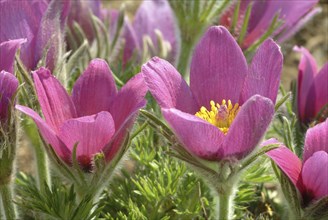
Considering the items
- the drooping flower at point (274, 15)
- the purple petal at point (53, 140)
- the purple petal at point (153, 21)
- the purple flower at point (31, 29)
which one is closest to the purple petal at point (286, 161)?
the purple petal at point (53, 140)

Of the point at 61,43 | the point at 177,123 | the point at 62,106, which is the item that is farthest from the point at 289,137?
the point at 61,43

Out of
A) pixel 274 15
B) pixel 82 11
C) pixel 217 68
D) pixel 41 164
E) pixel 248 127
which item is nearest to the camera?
pixel 248 127

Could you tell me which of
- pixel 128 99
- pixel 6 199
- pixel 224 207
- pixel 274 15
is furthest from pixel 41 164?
pixel 274 15

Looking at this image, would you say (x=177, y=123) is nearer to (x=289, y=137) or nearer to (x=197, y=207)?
(x=289, y=137)

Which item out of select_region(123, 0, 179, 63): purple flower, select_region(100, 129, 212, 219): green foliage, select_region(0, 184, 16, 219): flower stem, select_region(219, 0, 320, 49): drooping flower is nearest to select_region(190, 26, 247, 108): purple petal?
select_region(100, 129, 212, 219): green foliage

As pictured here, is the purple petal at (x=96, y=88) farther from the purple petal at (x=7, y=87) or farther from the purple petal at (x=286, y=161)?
the purple petal at (x=286, y=161)

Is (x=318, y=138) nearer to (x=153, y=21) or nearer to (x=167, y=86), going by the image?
(x=167, y=86)
